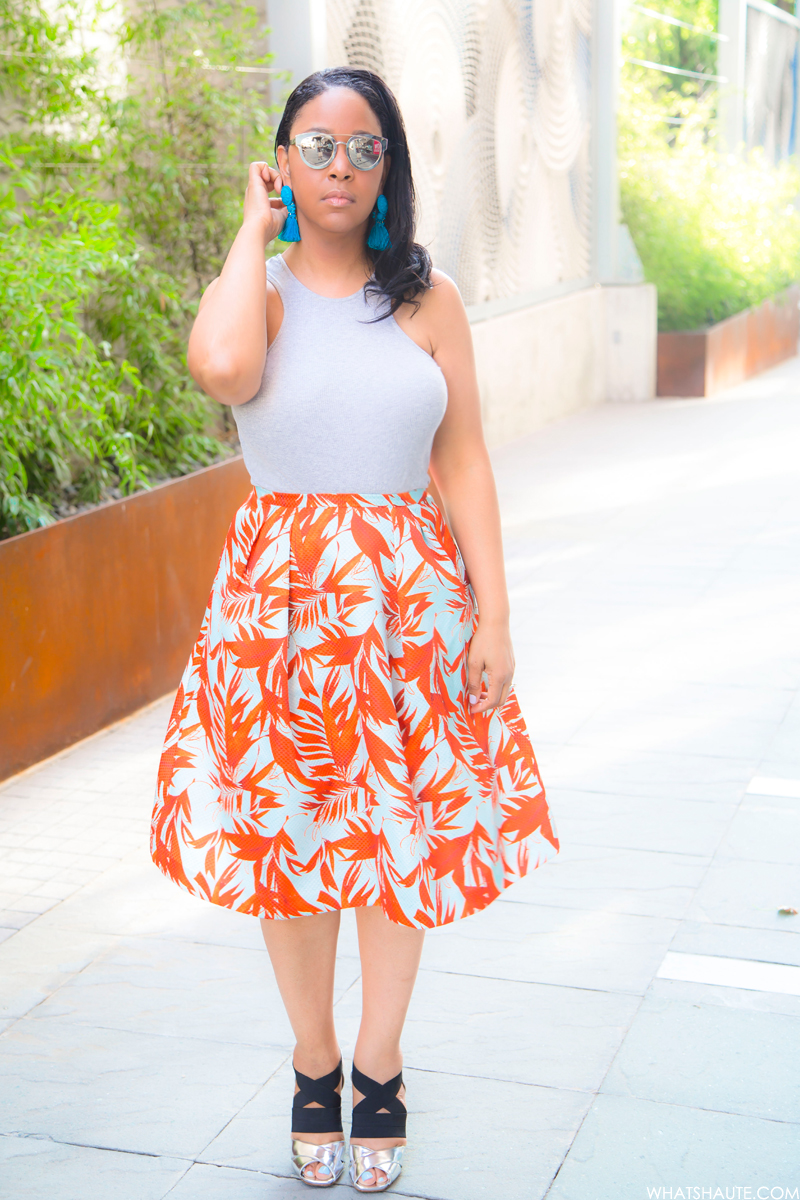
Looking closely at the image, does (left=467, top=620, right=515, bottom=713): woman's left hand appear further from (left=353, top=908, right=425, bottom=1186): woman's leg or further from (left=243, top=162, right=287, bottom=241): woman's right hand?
(left=243, top=162, right=287, bottom=241): woman's right hand

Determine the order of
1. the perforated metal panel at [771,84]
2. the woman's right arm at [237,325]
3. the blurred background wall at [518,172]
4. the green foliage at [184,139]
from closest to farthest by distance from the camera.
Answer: the woman's right arm at [237,325]
the green foliage at [184,139]
the blurred background wall at [518,172]
the perforated metal panel at [771,84]

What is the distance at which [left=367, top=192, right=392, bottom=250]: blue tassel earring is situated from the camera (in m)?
2.12

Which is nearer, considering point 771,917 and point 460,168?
point 771,917

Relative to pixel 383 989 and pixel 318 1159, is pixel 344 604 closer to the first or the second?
pixel 383 989

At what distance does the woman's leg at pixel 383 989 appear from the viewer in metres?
2.19

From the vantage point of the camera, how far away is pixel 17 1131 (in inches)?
94.0

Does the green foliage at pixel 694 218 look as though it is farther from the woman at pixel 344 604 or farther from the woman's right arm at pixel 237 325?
the woman's right arm at pixel 237 325

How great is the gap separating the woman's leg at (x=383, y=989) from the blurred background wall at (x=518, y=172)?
19.2 ft

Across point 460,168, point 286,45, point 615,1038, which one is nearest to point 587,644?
point 615,1038

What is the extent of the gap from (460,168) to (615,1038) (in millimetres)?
7609

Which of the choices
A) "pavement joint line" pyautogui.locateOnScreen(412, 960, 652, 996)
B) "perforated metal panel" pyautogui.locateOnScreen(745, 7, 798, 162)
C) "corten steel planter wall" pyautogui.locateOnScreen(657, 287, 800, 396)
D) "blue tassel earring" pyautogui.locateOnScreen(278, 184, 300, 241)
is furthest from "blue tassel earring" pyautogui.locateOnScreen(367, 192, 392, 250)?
"perforated metal panel" pyautogui.locateOnScreen(745, 7, 798, 162)

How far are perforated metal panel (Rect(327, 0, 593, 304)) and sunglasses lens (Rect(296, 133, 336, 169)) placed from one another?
5.95 meters

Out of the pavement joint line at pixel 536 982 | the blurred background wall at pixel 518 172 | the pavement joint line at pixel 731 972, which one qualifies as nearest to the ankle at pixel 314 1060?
the pavement joint line at pixel 536 982

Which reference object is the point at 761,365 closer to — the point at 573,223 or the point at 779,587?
the point at 573,223
